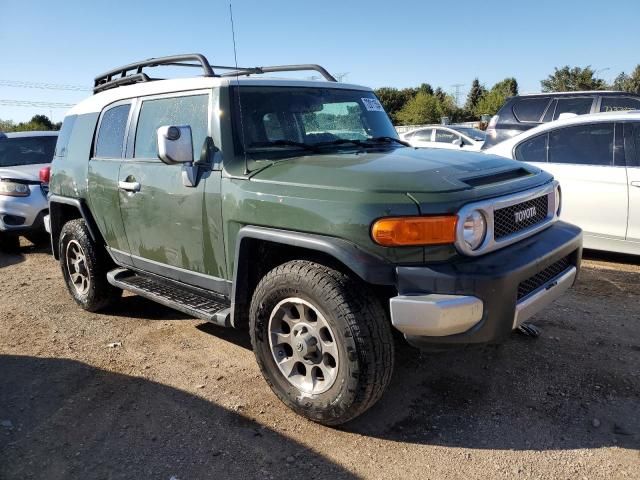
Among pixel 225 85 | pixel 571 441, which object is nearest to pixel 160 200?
pixel 225 85

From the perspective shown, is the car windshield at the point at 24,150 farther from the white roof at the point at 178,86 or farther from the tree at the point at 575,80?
the tree at the point at 575,80

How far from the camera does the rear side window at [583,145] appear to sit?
5.69 m

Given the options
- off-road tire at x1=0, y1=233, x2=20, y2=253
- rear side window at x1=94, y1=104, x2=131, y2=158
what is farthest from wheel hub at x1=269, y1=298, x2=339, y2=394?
off-road tire at x1=0, y1=233, x2=20, y2=253

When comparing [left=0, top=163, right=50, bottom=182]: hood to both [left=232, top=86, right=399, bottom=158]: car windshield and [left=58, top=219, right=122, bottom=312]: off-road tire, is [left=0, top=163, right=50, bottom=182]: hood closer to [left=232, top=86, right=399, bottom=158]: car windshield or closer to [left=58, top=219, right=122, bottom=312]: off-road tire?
[left=58, top=219, right=122, bottom=312]: off-road tire

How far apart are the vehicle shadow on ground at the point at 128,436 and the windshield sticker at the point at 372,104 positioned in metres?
2.54

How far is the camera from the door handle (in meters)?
3.92

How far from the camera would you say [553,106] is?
847cm

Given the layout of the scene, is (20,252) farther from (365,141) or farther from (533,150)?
(533,150)

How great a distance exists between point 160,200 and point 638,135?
4.87 meters

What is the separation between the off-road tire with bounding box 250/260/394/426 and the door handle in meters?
1.55

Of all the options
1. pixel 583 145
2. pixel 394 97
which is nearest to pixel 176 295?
pixel 583 145

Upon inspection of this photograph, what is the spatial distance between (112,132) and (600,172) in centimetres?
492

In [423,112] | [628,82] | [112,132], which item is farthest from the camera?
[423,112]

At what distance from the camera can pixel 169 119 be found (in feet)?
12.4
